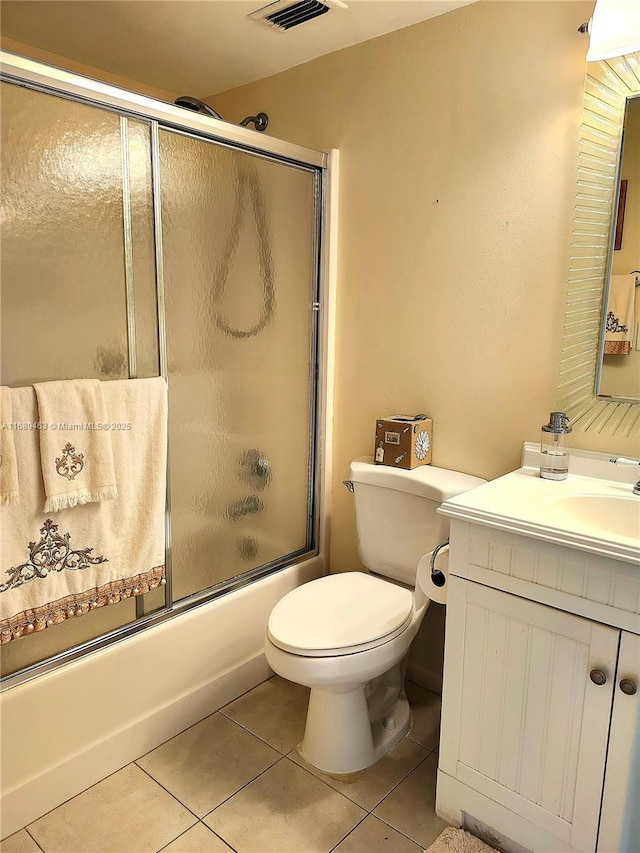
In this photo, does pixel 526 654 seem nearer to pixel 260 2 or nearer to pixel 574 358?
pixel 574 358

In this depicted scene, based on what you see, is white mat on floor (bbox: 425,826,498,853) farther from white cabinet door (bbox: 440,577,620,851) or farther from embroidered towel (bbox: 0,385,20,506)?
embroidered towel (bbox: 0,385,20,506)

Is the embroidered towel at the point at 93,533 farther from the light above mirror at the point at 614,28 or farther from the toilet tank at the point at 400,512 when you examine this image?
the light above mirror at the point at 614,28

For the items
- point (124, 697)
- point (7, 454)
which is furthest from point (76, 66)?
point (124, 697)

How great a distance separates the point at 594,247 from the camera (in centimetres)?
155

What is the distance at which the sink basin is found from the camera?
4.57 ft

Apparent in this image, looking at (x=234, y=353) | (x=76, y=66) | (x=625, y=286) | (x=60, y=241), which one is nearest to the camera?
(x=60, y=241)

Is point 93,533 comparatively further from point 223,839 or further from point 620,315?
point 620,315

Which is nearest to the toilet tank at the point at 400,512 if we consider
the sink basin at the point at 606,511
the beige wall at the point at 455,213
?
the beige wall at the point at 455,213

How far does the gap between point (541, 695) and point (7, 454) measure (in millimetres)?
1286

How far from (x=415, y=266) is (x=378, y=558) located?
95 centimetres

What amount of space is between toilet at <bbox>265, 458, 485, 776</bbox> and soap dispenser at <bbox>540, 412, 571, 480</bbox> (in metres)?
0.25

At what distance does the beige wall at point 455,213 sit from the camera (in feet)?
5.28

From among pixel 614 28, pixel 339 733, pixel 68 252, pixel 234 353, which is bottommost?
pixel 339 733

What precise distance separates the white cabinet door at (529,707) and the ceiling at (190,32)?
66.1 inches
